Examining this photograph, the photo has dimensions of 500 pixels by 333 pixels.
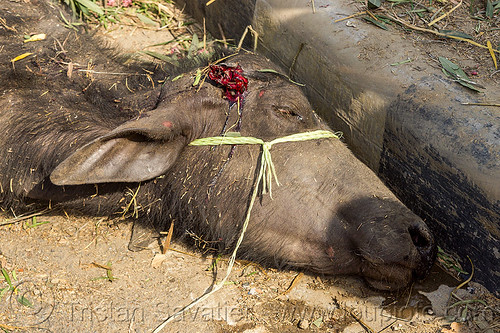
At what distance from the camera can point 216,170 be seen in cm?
432

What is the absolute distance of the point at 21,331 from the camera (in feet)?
13.1

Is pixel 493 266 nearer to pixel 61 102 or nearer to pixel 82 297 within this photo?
pixel 82 297

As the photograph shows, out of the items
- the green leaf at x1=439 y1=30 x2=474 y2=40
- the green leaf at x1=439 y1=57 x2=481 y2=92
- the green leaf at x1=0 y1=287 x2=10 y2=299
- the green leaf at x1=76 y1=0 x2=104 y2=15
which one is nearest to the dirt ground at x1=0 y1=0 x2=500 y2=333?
the green leaf at x1=0 y1=287 x2=10 y2=299

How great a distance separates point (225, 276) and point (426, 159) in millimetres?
1685

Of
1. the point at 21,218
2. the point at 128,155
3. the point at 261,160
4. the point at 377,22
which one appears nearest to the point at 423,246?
the point at 261,160

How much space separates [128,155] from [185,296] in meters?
1.07

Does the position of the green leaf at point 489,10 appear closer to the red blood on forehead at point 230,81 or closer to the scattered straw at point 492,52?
the scattered straw at point 492,52

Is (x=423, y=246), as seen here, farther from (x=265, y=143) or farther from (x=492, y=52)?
(x=492, y=52)

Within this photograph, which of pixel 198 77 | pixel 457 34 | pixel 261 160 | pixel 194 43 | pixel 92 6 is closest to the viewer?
pixel 261 160

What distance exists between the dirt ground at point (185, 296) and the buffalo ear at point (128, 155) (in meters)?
0.81

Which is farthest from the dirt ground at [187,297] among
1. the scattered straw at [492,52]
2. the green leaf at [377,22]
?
the green leaf at [377,22]

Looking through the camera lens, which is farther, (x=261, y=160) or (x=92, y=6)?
(x=92, y=6)

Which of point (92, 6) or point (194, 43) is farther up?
point (92, 6)

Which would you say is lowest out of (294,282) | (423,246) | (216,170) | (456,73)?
(294,282)
